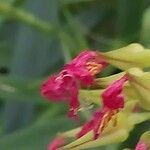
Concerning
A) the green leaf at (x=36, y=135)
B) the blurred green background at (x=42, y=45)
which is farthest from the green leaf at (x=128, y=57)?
the green leaf at (x=36, y=135)

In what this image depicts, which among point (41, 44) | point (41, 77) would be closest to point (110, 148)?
point (41, 77)

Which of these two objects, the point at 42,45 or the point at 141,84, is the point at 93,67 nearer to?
the point at 141,84

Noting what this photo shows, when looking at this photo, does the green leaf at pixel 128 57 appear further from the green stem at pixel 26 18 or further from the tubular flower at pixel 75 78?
the green stem at pixel 26 18

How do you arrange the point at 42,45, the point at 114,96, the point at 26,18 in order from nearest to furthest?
the point at 114,96, the point at 26,18, the point at 42,45

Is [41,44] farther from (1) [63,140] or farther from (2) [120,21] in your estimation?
(1) [63,140]

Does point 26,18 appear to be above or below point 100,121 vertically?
above

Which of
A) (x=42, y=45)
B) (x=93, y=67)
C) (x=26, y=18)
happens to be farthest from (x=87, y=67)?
(x=42, y=45)

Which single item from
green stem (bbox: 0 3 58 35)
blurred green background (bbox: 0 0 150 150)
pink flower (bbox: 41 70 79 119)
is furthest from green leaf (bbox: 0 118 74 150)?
pink flower (bbox: 41 70 79 119)
